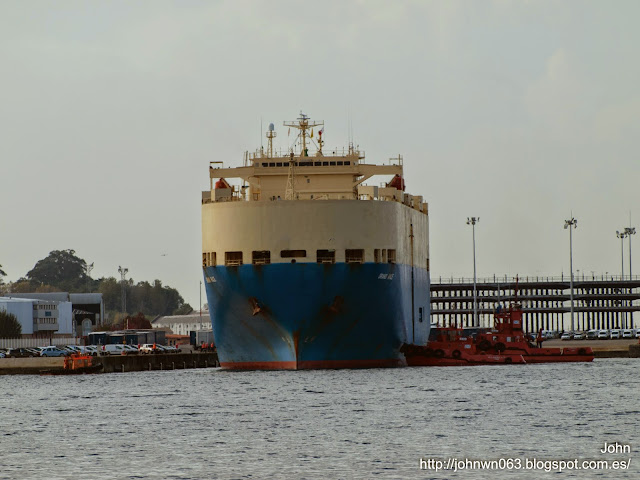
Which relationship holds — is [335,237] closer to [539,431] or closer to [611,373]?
[611,373]

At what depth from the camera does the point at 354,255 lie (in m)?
79.2

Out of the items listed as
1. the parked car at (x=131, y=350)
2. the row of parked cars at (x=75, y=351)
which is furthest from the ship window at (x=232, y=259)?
the parked car at (x=131, y=350)

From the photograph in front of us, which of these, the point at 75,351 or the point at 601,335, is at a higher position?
the point at 75,351

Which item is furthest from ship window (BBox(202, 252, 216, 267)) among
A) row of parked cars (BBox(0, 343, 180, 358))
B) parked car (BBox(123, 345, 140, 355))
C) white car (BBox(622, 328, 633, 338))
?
white car (BBox(622, 328, 633, 338))

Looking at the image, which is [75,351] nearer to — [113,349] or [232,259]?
[113,349]

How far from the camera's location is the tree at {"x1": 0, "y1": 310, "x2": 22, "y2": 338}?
13938 cm

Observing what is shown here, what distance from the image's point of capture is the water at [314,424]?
3991cm

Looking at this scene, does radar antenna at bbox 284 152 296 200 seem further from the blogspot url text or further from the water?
the blogspot url text

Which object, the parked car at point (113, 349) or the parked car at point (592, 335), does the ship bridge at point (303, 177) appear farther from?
the parked car at point (592, 335)

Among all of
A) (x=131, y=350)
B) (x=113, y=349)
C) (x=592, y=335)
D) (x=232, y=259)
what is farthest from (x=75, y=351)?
(x=592, y=335)

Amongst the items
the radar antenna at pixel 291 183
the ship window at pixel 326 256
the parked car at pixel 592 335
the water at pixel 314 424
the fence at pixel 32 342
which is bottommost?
the water at pixel 314 424

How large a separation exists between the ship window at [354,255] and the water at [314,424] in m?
6.25

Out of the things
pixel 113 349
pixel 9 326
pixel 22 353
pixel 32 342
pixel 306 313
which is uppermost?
pixel 306 313

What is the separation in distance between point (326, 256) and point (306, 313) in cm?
343
